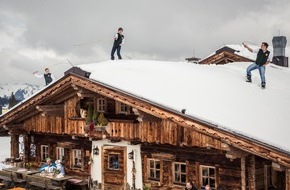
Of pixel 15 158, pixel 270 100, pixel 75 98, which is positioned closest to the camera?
pixel 270 100

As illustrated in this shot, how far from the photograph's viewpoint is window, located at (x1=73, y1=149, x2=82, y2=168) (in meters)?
18.2

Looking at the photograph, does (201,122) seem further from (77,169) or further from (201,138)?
(77,169)

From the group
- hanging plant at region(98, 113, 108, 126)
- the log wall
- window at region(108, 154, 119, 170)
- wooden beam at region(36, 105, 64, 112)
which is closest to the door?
window at region(108, 154, 119, 170)

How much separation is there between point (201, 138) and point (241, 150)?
1478mm

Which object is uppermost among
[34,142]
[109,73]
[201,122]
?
[109,73]

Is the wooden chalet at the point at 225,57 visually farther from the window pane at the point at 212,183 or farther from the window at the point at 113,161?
the window pane at the point at 212,183

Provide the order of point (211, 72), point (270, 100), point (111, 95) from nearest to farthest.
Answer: point (111, 95) < point (270, 100) < point (211, 72)

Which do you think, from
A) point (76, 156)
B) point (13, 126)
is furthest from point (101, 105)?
point (13, 126)

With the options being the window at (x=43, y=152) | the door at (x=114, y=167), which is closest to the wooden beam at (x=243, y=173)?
the door at (x=114, y=167)

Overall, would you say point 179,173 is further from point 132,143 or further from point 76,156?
point 76,156

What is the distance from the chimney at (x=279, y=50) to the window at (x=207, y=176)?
14.6 meters

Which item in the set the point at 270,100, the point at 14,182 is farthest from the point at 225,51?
the point at 14,182

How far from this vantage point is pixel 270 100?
15.8 metres

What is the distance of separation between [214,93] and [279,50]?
12867mm
